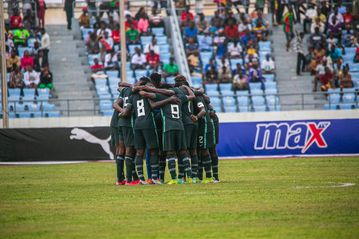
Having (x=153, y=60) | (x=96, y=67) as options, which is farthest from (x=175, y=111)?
(x=96, y=67)

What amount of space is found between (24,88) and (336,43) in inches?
523

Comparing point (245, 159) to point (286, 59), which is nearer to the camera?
point (245, 159)

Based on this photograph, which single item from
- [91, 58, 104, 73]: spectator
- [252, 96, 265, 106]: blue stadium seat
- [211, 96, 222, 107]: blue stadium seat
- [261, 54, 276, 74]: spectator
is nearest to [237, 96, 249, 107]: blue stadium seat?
[252, 96, 265, 106]: blue stadium seat

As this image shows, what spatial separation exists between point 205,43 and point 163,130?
2196cm

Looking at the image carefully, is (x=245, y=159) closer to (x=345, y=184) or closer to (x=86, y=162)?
(x=86, y=162)

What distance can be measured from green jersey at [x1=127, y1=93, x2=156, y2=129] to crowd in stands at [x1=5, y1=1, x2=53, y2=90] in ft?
61.0

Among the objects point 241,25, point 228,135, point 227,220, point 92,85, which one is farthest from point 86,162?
point 227,220

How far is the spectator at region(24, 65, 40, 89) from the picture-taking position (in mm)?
38469

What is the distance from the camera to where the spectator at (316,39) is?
41.9m

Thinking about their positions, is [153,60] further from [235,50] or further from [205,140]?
[205,140]

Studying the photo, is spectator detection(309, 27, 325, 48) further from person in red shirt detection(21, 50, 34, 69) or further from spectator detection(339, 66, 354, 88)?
person in red shirt detection(21, 50, 34, 69)

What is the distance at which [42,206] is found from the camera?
16234 millimetres

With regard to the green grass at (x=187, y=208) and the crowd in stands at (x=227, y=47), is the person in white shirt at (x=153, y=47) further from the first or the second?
the green grass at (x=187, y=208)

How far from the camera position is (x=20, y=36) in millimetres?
41031
